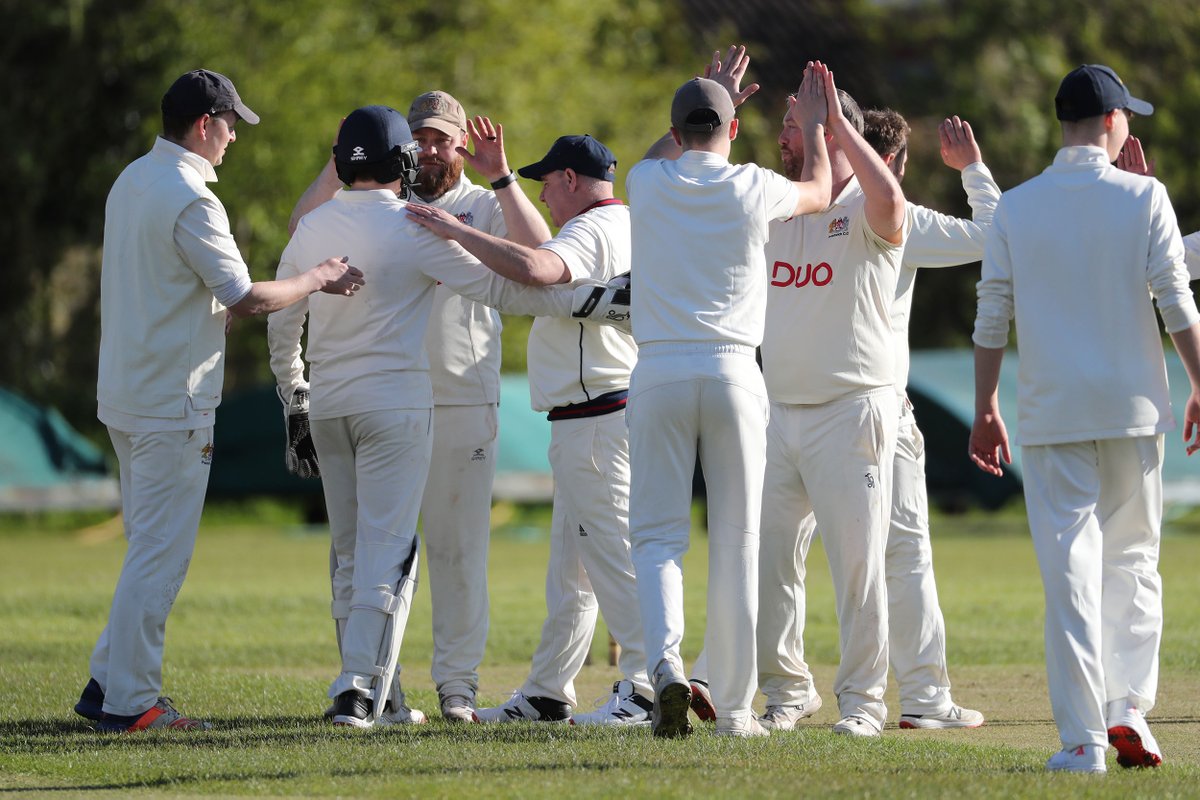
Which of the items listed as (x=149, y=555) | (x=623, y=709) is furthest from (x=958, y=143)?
(x=149, y=555)

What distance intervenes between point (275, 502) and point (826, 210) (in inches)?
901

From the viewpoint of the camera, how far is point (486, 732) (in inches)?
278

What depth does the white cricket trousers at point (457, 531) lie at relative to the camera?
7.70 m

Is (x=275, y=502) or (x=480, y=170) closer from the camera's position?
(x=480, y=170)

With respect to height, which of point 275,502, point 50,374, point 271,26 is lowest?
point 275,502

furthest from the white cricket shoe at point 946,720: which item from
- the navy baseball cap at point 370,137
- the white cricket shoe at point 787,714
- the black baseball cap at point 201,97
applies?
the black baseball cap at point 201,97

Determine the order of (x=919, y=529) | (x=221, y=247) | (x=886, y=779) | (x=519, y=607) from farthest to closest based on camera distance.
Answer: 1. (x=519, y=607)
2. (x=919, y=529)
3. (x=221, y=247)
4. (x=886, y=779)

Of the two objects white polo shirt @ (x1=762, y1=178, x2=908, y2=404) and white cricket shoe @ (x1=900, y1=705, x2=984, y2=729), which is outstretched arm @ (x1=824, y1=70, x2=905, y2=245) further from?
white cricket shoe @ (x1=900, y1=705, x2=984, y2=729)

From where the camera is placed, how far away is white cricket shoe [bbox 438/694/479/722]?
7.62 metres

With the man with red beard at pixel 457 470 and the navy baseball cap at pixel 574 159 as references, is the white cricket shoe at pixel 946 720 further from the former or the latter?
the navy baseball cap at pixel 574 159

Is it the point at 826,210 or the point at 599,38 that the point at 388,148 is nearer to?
the point at 826,210

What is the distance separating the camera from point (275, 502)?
95.8 feet

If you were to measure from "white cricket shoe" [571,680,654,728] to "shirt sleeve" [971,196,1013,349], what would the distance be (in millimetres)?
2192

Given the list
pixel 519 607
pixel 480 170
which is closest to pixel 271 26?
pixel 519 607
